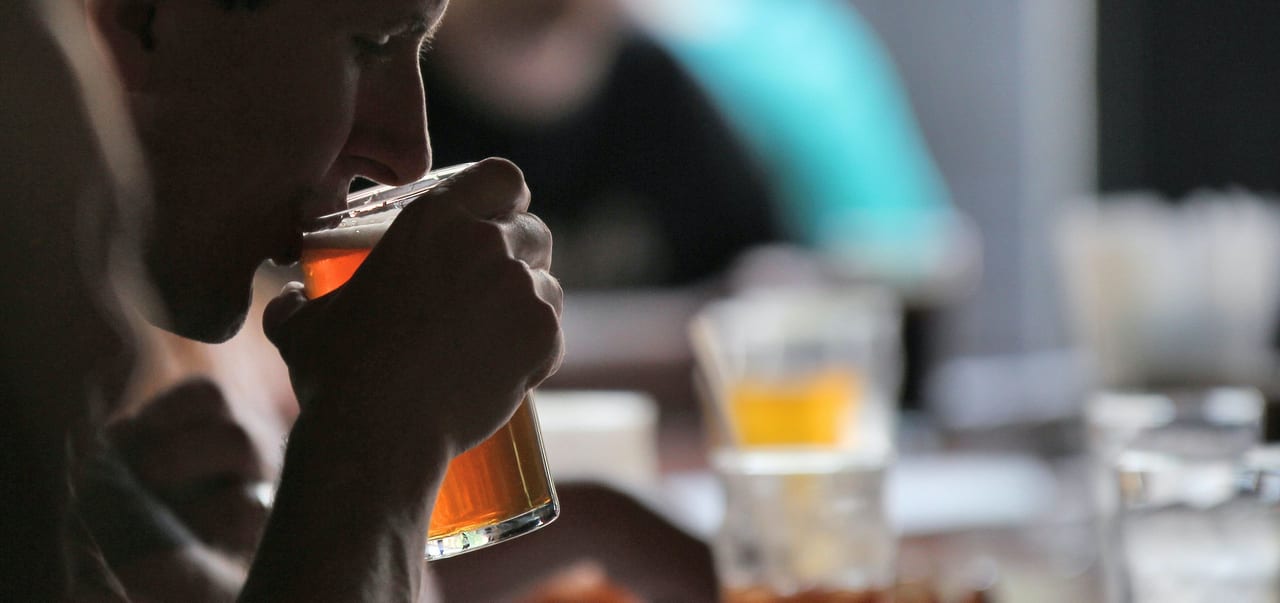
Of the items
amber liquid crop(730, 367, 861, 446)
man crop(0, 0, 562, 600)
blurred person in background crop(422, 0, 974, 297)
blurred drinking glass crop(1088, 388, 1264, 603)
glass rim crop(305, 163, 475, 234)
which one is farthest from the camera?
blurred person in background crop(422, 0, 974, 297)

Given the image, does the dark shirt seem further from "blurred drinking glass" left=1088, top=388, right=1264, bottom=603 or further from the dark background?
"blurred drinking glass" left=1088, top=388, right=1264, bottom=603

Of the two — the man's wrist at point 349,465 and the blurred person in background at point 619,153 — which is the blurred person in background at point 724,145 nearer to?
the blurred person in background at point 619,153

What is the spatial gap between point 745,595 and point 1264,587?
0.35 meters

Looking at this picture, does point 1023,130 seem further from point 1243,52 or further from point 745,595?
point 745,595

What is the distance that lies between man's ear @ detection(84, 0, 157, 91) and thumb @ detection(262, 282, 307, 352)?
10 centimetres

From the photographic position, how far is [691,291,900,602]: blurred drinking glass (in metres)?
0.99

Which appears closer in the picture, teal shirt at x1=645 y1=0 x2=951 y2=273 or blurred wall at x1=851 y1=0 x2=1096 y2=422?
blurred wall at x1=851 y1=0 x2=1096 y2=422

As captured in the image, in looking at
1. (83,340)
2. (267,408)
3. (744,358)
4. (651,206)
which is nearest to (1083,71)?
(651,206)

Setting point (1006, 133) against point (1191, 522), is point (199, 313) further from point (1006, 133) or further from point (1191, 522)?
point (1006, 133)

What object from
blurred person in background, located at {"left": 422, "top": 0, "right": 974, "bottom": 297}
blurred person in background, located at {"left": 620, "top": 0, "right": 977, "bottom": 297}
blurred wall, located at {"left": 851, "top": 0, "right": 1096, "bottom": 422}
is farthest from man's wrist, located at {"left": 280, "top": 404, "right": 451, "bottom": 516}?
blurred person in background, located at {"left": 620, "top": 0, "right": 977, "bottom": 297}

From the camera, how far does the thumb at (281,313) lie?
1.81ft

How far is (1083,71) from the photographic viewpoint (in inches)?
213

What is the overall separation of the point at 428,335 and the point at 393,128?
0.10m

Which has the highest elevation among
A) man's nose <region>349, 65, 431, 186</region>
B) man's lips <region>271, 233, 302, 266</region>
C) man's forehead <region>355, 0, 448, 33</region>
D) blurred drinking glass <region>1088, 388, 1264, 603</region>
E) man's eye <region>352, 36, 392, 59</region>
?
man's forehead <region>355, 0, 448, 33</region>
